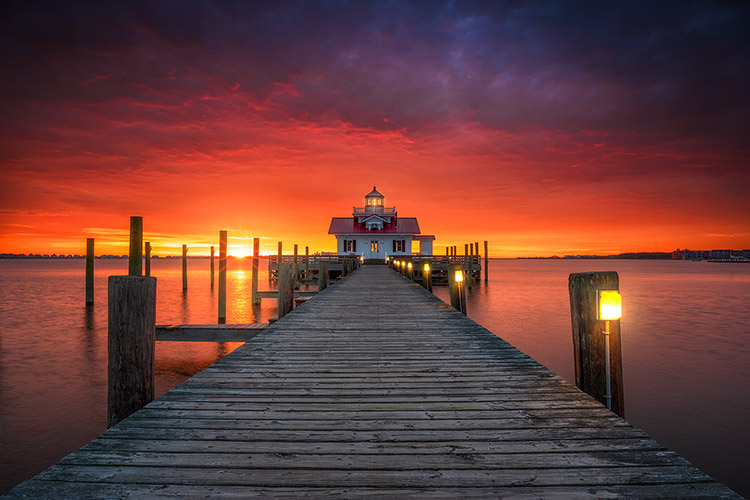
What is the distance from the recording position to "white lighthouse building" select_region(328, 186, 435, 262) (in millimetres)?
47844

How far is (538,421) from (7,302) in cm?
3807

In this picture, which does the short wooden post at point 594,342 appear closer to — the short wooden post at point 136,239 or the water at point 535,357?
the water at point 535,357


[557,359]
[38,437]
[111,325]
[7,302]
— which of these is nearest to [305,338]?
[111,325]

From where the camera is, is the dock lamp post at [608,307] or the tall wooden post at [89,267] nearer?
the dock lamp post at [608,307]

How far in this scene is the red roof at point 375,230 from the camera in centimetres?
4788

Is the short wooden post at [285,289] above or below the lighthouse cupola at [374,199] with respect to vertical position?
below

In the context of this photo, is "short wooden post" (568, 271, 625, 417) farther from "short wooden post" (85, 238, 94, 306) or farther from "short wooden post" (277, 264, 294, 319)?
"short wooden post" (85, 238, 94, 306)

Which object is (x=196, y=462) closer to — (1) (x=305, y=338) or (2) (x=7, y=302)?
(1) (x=305, y=338)

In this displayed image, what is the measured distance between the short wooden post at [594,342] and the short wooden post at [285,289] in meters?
7.41

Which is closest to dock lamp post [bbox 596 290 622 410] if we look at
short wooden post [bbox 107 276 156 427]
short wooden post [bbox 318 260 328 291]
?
short wooden post [bbox 107 276 156 427]

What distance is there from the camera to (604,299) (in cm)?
414

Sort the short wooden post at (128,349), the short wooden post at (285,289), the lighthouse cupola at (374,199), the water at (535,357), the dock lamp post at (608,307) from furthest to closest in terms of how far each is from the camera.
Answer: the lighthouse cupola at (374,199)
the short wooden post at (285,289)
the water at (535,357)
the dock lamp post at (608,307)
the short wooden post at (128,349)

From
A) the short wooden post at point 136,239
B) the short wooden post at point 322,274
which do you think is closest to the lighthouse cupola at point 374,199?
the short wooden post at point 322,274

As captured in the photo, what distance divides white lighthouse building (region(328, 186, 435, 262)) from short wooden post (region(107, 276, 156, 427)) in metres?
43.0
